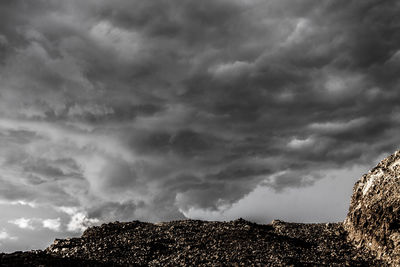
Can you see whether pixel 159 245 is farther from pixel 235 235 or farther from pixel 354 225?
pixel 354 225

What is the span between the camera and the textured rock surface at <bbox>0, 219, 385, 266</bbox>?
26406 millimetres

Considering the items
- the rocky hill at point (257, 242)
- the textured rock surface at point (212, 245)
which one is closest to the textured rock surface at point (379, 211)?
the rocky hill at point (257, 242)

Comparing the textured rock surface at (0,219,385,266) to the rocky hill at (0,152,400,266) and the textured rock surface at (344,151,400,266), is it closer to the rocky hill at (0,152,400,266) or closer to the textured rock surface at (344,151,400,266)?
the rocky hill at (0,152,400,266)

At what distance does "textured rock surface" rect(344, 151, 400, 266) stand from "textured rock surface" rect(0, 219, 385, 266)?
3.31 ft

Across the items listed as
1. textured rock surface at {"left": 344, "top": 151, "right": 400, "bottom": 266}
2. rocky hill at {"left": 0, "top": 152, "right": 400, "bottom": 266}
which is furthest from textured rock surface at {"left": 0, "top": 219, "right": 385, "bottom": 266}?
textured rock surface at {"left": 344, "top": 151, "right": 400, "bottom": 266}

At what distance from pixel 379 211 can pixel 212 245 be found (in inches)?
504

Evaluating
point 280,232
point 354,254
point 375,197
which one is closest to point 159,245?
point 280,232

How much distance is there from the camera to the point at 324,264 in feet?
85.5

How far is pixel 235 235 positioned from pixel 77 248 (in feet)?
41.9

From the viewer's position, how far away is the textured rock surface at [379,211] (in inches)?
1099

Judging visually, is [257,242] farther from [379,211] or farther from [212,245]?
[379,211]

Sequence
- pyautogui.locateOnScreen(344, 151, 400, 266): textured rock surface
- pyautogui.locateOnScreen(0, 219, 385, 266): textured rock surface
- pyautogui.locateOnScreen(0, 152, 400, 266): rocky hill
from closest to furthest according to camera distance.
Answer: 1. pyautogui.locateOnScreen(0, 152, 400, 266): rocky hill
2. pyautogui.locateOnScreen(0, 219, 385, 266): textured rock surface
3. pyautogui.locateOnScreen(344, 151, 400, 266): textured rock surface

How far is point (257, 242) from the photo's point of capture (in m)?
29.5

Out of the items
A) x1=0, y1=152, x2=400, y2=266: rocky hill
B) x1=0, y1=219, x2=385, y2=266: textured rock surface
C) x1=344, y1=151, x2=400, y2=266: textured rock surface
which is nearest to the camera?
x1=0, y1=152, x2=400, y2=266: rocky hill
